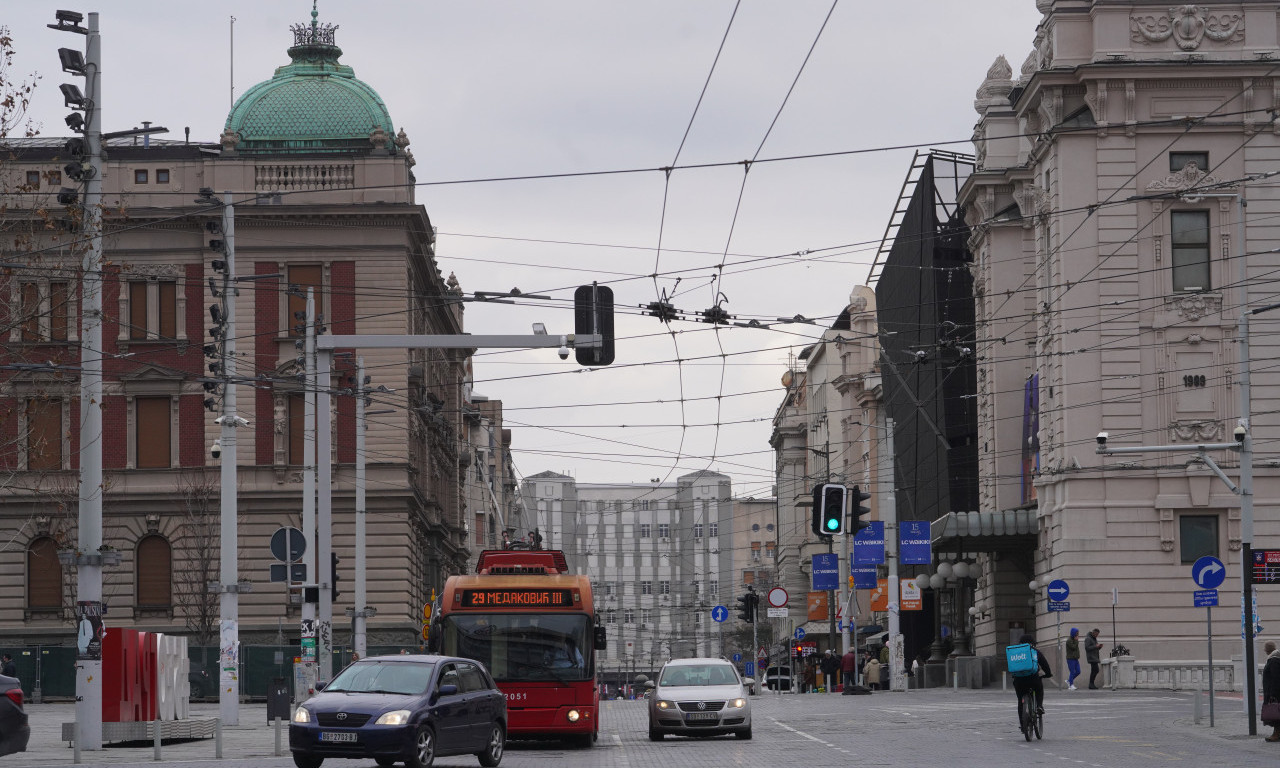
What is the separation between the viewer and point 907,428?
80.9 meters

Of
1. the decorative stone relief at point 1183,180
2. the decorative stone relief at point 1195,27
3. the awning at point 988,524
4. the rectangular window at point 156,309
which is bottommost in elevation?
the awning at point 988,524

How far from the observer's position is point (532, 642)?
29812 millimetres

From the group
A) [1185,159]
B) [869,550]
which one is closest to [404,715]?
[869,550]

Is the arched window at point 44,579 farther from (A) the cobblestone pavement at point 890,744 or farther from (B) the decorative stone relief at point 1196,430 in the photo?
(B) the decorative stone relief at point 1196,430

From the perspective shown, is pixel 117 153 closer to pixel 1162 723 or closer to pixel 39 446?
pixel 39 446

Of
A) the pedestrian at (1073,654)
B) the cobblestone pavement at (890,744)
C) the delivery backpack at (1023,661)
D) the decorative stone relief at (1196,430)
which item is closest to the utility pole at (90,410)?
the cobblestone pavement at (890,744)

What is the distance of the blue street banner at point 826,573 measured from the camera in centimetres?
6100

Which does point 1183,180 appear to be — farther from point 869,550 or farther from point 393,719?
point 393,719

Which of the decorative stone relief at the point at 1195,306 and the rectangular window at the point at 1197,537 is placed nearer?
the decorative stone relief at the point at 1195,306

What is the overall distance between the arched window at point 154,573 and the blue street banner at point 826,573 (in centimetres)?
Result: 2133

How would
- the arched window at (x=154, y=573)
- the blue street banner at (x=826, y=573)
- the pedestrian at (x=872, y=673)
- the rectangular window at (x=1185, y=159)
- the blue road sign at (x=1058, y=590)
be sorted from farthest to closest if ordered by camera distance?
the arched window at (x=154, y=573) → the blue street banner at (x=826, y=573) → the pedestrian at (x=872, y=673) → the rectangular window at (x=1185, y=159) → the blue road sign at (x=1058, y=590)

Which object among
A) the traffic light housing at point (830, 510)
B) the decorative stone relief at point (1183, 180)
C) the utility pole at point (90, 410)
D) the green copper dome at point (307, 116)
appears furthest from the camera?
the green copper dome at point (307, 116)

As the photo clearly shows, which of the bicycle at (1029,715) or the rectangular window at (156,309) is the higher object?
the rectangular window at (156,309)

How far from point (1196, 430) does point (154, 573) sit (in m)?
34.0
